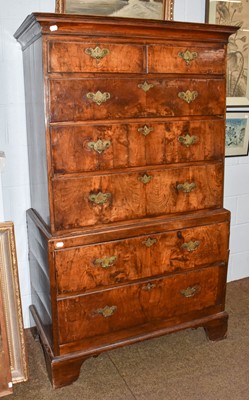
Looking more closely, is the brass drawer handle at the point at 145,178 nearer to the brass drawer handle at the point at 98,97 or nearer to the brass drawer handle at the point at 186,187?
the brass drawer handle at the point at 186,187

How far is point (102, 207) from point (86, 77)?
0.63 meters

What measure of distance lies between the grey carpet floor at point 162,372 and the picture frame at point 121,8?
6.52ft

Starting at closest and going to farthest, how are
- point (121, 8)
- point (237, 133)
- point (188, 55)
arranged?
point (188, 55)
point (121, 8)
point (237, 133)

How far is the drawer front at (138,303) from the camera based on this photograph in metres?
2.17

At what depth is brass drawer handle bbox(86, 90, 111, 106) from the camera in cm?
197

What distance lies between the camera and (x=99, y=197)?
6.86ft

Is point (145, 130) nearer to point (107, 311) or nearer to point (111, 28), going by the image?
point (111, 28)

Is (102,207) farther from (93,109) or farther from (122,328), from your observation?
(122,328)

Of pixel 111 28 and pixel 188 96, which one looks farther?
pixel 188 96

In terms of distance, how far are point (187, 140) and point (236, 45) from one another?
1135mm

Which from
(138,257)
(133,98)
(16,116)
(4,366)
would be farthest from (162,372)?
(16,116)

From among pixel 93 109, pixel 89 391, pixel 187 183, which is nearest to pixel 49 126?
pixel 93 109

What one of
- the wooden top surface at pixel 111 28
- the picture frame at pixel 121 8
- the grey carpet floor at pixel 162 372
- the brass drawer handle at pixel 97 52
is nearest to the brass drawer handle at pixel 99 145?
the brass drawer handle at pixel 97 52

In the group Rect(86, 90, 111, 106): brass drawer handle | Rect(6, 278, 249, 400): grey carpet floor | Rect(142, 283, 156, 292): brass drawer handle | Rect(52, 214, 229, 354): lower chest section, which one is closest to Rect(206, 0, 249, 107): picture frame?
Rect(52, 214, 229, 354): lower chest section
